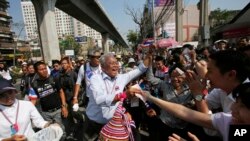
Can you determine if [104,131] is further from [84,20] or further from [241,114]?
[84,20]

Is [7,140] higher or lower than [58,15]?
lower

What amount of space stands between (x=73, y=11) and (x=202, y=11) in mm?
14374

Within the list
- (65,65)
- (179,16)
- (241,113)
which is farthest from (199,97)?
(179,16)

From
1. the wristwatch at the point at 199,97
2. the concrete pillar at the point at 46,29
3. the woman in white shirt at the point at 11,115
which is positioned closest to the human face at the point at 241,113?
the wristwatch at the point at 199,97

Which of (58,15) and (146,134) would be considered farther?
(58,15)

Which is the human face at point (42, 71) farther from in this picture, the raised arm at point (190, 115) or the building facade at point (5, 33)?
the building facade at point (5, 33)

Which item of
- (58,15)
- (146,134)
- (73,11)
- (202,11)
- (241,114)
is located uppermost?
(58,15)

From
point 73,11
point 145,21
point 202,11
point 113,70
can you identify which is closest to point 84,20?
point 73,11

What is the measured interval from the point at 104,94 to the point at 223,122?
4.85ft

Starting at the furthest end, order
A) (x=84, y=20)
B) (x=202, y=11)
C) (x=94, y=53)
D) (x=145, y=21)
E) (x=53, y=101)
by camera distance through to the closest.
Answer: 1. (x=145, y=21)
2. (x=84, y=20)
3. (x=202, y=11)
4. (x=94, y=53)
5. (x=53, y=101)

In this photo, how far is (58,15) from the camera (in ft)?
477

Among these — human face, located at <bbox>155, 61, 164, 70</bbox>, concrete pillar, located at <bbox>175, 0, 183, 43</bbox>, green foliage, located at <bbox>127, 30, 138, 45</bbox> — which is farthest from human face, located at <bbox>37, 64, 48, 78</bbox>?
green foliage, located at <bbox>127, 30, 138, 45</bbox>

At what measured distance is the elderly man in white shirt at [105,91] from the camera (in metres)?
3.03

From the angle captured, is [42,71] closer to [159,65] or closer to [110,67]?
[110,67]
